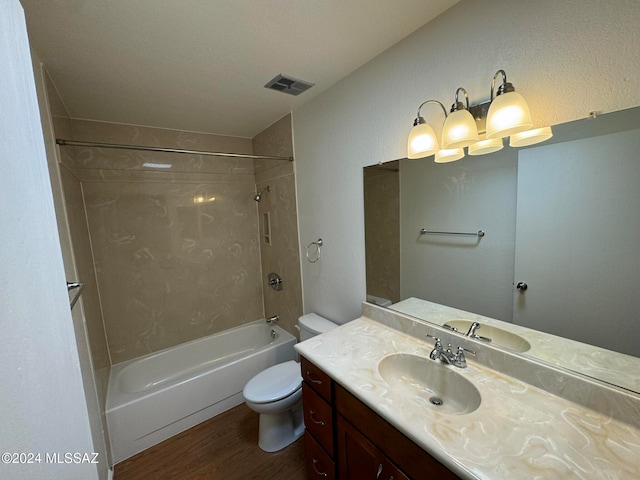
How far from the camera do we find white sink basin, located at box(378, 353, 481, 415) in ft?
3.33

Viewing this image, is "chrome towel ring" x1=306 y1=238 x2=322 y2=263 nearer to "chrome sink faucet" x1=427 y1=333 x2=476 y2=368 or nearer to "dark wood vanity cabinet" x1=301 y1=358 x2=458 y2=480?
"dark wood vanity cabinet" x1=301 y1=358 x2=458 y2=480

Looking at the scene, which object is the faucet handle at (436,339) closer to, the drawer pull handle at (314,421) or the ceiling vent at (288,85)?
the drawer pull handle at (314,421)

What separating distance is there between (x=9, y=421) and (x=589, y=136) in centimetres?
162

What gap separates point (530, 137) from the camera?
96 centimetres

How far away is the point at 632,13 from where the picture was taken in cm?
73

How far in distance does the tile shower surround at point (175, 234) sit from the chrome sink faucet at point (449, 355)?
56.3 inches

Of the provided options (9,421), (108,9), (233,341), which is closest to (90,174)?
(108,9)

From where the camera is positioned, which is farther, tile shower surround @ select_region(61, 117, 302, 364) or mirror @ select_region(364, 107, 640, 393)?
tile shower surround @ select_region(61, 117, 302, 364)

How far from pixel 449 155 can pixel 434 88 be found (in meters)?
0.32

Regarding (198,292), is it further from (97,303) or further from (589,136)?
A: (589,136)

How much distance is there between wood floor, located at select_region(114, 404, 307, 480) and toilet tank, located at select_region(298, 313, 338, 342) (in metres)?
0.71

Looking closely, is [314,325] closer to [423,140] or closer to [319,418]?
[319,418]

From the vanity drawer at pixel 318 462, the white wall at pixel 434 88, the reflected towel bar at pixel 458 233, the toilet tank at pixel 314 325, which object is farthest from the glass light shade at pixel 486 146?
the vanity drawer at pixel 318 462

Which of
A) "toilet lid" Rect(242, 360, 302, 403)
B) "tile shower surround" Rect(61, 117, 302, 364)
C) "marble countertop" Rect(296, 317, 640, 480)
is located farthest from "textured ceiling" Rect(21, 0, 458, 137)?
"toilet lid" Rect(242, 360, 302, 403)
